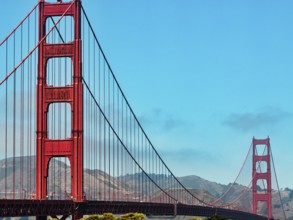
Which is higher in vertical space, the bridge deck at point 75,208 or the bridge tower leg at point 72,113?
the bridge tower leg at point 72,113

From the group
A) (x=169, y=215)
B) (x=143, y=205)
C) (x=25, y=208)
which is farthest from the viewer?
(x=169, y=215)

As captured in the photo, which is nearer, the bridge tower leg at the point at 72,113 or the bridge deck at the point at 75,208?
the bridge deck at the point at 75,208

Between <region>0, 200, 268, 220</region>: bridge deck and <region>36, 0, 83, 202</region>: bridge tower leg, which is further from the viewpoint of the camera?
<region>36, 0, 83, 202</region>: bridge tower leg

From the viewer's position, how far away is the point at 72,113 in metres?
91.2

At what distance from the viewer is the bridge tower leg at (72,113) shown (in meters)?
90.6

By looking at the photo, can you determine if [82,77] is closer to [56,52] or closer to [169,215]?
[56,52]

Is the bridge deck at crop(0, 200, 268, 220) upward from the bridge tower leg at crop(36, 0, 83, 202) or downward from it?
downward

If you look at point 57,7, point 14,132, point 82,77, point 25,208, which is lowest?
point 25,208

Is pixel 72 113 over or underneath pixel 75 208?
over

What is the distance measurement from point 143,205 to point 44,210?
111ft

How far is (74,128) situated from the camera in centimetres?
9088

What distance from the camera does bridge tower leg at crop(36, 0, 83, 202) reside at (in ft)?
297

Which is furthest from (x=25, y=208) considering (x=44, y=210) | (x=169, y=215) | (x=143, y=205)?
(x=169, y=215)

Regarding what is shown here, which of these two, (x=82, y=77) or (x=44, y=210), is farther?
(x=82, y=77)
